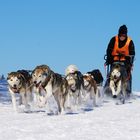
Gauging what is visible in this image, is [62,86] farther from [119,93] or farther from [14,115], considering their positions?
[119,93]

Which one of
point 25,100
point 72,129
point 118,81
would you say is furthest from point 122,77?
point 72,129

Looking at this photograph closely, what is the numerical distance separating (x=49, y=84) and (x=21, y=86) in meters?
1.04

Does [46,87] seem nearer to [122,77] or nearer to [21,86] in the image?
[21,86]

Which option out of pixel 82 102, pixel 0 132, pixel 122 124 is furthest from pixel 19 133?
pixel 82 102

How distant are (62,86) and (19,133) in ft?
12.5

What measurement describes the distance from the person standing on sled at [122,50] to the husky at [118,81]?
436mm

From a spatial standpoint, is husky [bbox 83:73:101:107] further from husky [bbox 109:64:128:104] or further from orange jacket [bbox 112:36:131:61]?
orange jacket [bbox 112:36:131:61]

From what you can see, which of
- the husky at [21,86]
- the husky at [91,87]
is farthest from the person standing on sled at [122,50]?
the husky at [21,86]

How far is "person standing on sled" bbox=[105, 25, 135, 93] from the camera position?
1416 centimetres

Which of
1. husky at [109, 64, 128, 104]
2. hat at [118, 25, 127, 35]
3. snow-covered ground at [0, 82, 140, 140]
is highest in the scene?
hat at [118, 25, 127, 35]

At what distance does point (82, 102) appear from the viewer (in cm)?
1281

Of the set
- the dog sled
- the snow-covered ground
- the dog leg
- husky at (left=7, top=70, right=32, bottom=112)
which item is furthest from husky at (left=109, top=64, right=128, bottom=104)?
the snow-covered ground

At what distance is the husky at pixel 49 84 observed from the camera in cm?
1002

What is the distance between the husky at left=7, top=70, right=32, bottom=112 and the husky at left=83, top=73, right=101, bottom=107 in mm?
2471
